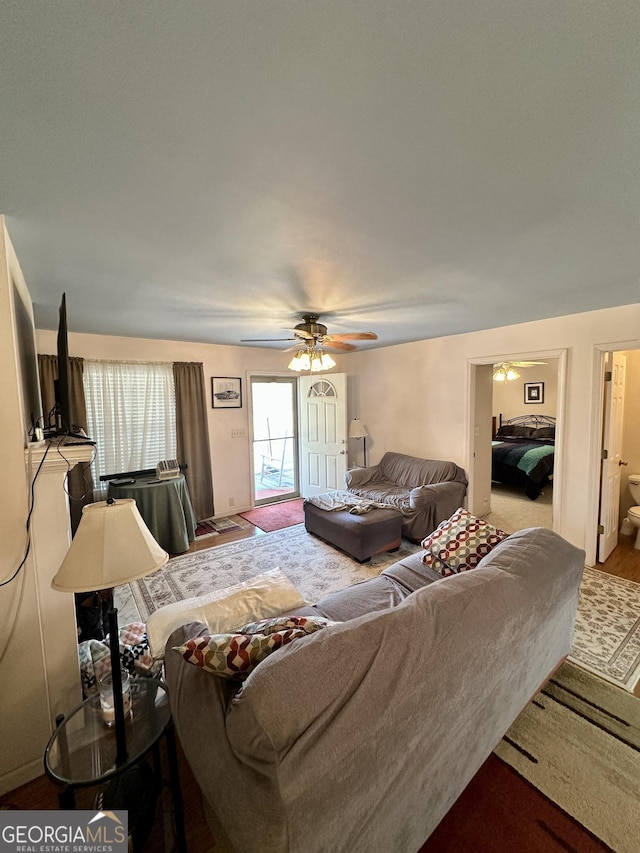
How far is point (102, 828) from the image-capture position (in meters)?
1.04

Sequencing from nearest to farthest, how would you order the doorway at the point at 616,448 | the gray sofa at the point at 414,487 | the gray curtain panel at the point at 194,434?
the doorway at the point at 616,448
the gray sofa at the point at 414,487
the gray curtain panel at the point at 194,434

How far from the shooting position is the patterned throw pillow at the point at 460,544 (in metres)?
2.06

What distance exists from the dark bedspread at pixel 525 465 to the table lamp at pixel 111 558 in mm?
5618

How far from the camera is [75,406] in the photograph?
372 centimetres

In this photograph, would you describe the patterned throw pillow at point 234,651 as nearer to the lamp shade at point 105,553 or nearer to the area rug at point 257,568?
the lamp shade at point 105,553

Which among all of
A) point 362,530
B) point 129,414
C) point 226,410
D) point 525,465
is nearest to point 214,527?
point 226,410

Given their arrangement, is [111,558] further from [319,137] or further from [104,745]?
[319,137]

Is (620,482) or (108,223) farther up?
(108,223)

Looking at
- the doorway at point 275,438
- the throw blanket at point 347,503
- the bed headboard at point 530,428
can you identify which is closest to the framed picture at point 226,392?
the doorway at point 275,438

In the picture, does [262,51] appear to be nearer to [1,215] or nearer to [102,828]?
[1,215]

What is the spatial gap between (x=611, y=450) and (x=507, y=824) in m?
3.18

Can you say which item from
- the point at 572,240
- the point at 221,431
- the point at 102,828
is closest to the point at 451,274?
the point at 572,240

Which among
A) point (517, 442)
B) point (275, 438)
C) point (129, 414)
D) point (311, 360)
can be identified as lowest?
point (517, 442)

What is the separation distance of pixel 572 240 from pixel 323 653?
7.21 feet
